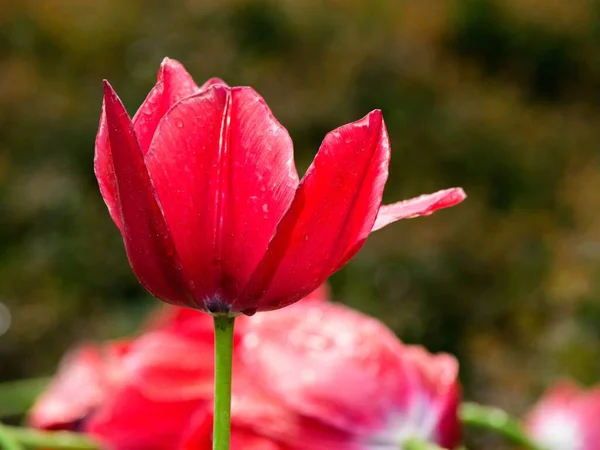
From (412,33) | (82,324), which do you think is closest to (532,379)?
(82,324)

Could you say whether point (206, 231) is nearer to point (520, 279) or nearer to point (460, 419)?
point (460, 419)

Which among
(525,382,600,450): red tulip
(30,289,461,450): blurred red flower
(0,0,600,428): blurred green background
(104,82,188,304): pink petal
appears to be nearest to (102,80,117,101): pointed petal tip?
(104,82,188,304): pink petal

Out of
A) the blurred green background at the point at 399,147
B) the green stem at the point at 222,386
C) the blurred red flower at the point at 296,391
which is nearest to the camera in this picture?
the green stem at the point at 222,386

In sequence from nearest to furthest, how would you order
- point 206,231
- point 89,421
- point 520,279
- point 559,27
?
1. point 206,231
2. point 89,421
3. point 520,279
4. point 559,27

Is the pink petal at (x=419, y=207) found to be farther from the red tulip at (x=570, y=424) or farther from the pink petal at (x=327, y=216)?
the red tulip at (x=570, y=424)

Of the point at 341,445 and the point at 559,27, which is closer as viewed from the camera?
the point at 341,445

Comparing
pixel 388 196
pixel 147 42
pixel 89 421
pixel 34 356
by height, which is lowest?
pixel 89 421

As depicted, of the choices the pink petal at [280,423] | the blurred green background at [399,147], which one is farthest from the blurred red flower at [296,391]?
the blurred green background at [399,147]
